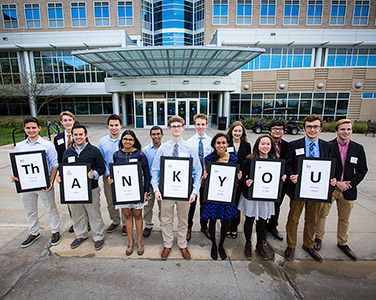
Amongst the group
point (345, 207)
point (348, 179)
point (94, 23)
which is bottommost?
point (345, 207)

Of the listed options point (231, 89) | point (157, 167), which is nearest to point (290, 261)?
A: point (157, 167)

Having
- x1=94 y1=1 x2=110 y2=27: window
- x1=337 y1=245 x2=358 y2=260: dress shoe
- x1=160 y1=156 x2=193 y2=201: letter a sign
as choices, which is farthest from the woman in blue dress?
x1=94 y1=1 x2=110 y2=27: window

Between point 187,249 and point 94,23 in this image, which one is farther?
point 94,23

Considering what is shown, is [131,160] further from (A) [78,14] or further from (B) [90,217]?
(A) [78,14]

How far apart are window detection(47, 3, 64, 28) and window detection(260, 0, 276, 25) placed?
25334 millimetres

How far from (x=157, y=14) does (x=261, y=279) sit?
3887cm

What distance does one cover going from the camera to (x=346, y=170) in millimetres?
3059

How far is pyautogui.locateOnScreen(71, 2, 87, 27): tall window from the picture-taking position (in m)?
26.2

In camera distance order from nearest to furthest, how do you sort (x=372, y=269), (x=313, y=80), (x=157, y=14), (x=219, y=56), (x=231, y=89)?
(x=372, y=269) → (x=219, y=56) → (x=231, y=89) → (x=313, y=80) → (x=157, y=14)

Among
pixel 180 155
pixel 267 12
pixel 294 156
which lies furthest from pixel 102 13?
pixel 294 156

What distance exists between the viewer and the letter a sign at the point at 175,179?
112 inches

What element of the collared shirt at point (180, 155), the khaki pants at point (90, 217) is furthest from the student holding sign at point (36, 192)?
the collared shirt at point (180, 155)

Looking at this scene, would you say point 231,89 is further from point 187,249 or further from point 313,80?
point 187,249

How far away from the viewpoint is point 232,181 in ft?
9.42
